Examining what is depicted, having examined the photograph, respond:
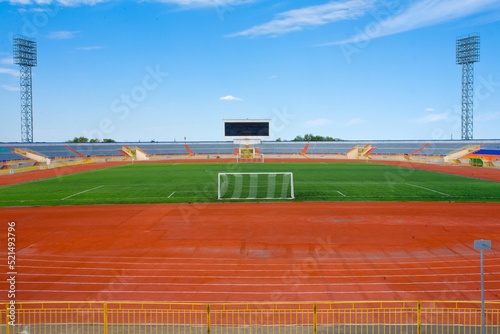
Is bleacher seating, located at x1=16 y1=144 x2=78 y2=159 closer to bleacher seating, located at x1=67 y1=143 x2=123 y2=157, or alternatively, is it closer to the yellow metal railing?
bleacher seating, located at x1=67 y1=143 x2=123 y2=157

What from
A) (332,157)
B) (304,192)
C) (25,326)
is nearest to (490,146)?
(332,157)

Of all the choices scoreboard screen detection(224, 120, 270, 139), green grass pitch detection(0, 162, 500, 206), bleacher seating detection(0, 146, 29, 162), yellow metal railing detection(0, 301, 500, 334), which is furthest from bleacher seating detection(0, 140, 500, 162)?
yellow metal railing detection(0, 301, 500, 334)

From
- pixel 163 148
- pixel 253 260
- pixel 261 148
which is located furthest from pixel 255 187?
pixel 163 148

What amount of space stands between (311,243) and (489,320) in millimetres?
8325

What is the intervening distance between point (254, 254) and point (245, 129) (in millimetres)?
53311

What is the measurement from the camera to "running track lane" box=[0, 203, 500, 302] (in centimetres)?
1247

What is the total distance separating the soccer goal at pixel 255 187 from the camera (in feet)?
105

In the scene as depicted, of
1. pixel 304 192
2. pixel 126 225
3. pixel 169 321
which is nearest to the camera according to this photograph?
pixel 169 321

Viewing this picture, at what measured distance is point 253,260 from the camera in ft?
50.6

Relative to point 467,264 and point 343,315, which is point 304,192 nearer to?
point 467,264

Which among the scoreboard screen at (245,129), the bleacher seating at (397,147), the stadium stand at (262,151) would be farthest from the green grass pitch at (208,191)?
the bleacher seating at (397,147)

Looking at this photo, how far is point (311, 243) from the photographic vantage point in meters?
17.8

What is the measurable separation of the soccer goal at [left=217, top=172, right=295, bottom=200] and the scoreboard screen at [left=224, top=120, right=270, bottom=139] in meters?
21.9

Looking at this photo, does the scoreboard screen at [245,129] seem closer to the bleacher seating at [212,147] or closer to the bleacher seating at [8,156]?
the bleacher seating at [212,147]
